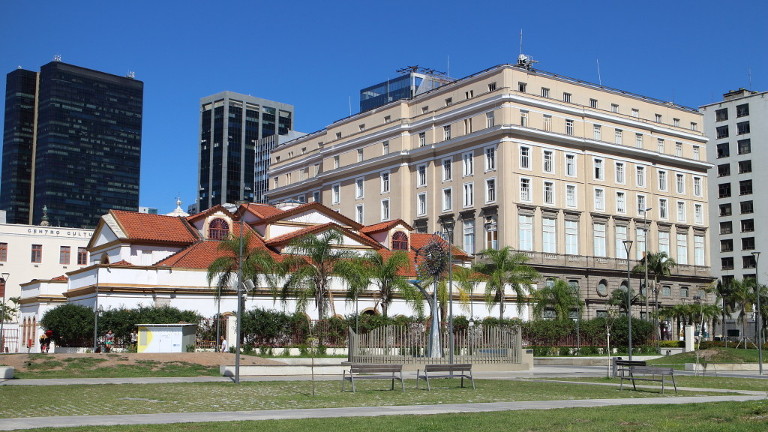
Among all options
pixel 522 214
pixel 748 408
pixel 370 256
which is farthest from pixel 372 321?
pixel 748 408

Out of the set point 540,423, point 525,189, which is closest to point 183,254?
point 525,189

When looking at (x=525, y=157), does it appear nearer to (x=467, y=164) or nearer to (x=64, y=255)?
(x=467, y=164)

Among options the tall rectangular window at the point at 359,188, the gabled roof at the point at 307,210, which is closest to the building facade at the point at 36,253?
the tall rectangular window at the point at 359,188

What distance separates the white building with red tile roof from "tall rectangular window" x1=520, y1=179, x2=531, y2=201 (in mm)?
9758

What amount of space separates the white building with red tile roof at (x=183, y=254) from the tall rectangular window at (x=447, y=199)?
876cm

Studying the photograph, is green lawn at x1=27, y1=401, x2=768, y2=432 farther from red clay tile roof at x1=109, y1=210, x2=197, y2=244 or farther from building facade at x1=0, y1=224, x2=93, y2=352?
building facade at x1=0, y1=224, x2=93, y2=352

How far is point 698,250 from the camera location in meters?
90.9

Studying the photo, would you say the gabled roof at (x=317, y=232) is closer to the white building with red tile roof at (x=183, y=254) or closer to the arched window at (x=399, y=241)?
the white building with red tile roof at (x=183, y=254)

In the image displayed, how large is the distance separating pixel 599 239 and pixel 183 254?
40427 millimetres

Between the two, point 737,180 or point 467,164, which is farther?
point 737,180

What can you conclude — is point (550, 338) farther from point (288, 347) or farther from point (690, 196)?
point (690, 196)

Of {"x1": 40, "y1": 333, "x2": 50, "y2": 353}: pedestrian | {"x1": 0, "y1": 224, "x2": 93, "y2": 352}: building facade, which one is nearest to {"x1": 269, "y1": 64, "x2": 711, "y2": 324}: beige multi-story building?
{"x1": 0, "y1": 224, "x2": 93, "y2": 352}: building facade

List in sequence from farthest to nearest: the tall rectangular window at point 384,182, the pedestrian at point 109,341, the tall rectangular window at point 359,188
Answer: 1. the tall rectangular window at point 359,188
2. the tall rectangular window at point 384,182
3. the pedestrian at point 109,341

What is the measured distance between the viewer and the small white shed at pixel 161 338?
1784 inches
